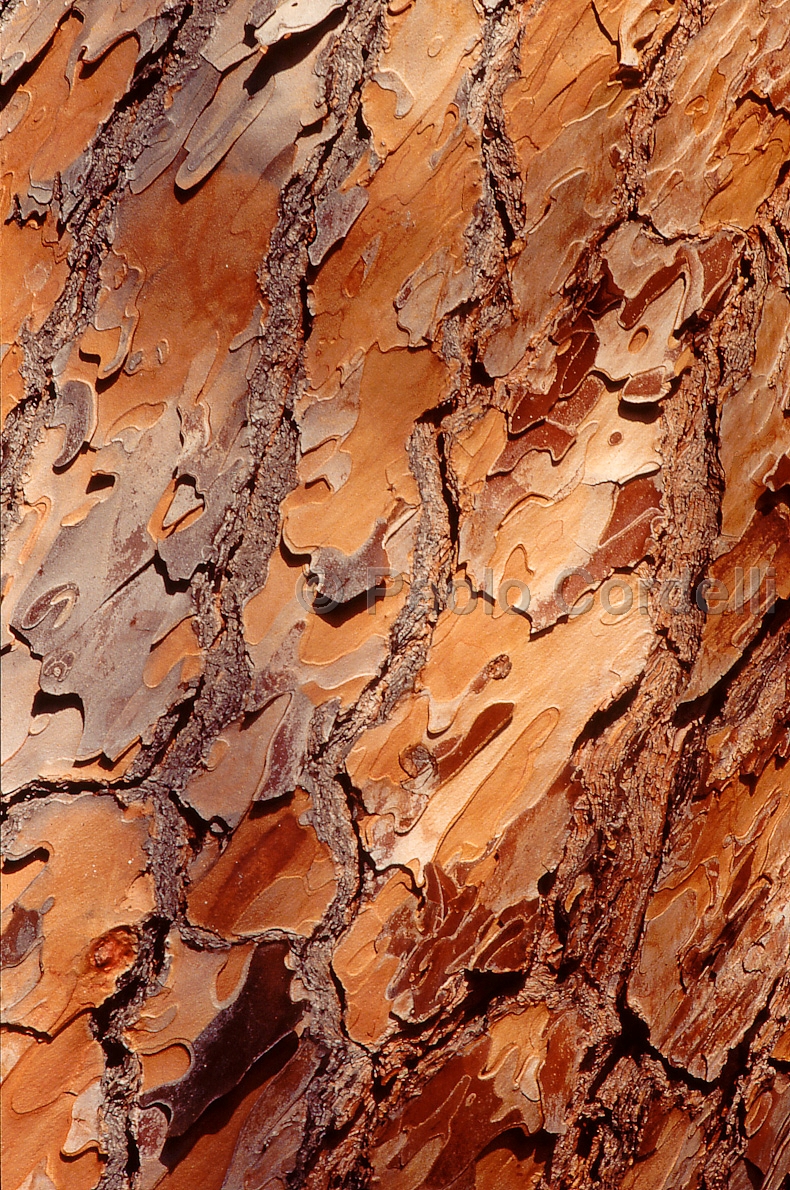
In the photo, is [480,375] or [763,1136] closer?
[480,375]

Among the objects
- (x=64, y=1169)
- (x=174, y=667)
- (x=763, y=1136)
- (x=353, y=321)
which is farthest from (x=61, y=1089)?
(x=763, y=1136)

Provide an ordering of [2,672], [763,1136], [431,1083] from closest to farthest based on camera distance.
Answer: [2,672], [431,1083], [763,1136]

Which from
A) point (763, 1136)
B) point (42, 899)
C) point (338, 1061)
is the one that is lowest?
point (763, 1136)

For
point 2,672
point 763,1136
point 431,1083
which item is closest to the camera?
point 2,672

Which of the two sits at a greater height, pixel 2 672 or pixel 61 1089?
pixel 2 672

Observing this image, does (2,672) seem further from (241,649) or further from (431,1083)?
Answer: (431,1083)

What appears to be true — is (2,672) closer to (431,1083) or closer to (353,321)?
(353,321)

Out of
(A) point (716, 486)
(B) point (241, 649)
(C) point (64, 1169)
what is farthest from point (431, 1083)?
(A) point (716, 486)
